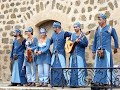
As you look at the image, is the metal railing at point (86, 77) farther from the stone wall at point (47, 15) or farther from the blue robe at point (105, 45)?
the stone wall at point (47, 15)

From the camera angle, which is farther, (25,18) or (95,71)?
(25,18)

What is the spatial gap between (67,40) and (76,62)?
603 millimetres

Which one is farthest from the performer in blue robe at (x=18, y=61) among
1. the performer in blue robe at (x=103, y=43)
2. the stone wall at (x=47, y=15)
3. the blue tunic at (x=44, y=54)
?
the performer in blue robe at (x=103, y=43)

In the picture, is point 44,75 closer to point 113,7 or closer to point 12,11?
point 113,7

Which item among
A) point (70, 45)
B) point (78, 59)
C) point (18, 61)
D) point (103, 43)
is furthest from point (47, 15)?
point (103, 43)

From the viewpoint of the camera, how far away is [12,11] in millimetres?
12922

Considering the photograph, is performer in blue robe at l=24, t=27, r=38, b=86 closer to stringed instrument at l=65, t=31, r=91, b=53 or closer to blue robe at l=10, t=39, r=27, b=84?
Answer: blue robe at l=10, t=39, r=27, b=84

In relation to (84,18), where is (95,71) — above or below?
below

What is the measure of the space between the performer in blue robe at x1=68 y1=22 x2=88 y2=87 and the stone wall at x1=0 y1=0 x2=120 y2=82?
976 millimetres

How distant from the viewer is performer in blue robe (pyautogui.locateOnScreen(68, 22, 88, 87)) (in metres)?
9.45

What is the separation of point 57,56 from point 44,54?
412 mm

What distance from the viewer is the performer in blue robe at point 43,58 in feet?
33.3

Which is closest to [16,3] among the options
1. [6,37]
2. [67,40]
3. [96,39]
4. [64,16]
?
[6,37]

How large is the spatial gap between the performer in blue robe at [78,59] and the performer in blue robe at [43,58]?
70 cm
